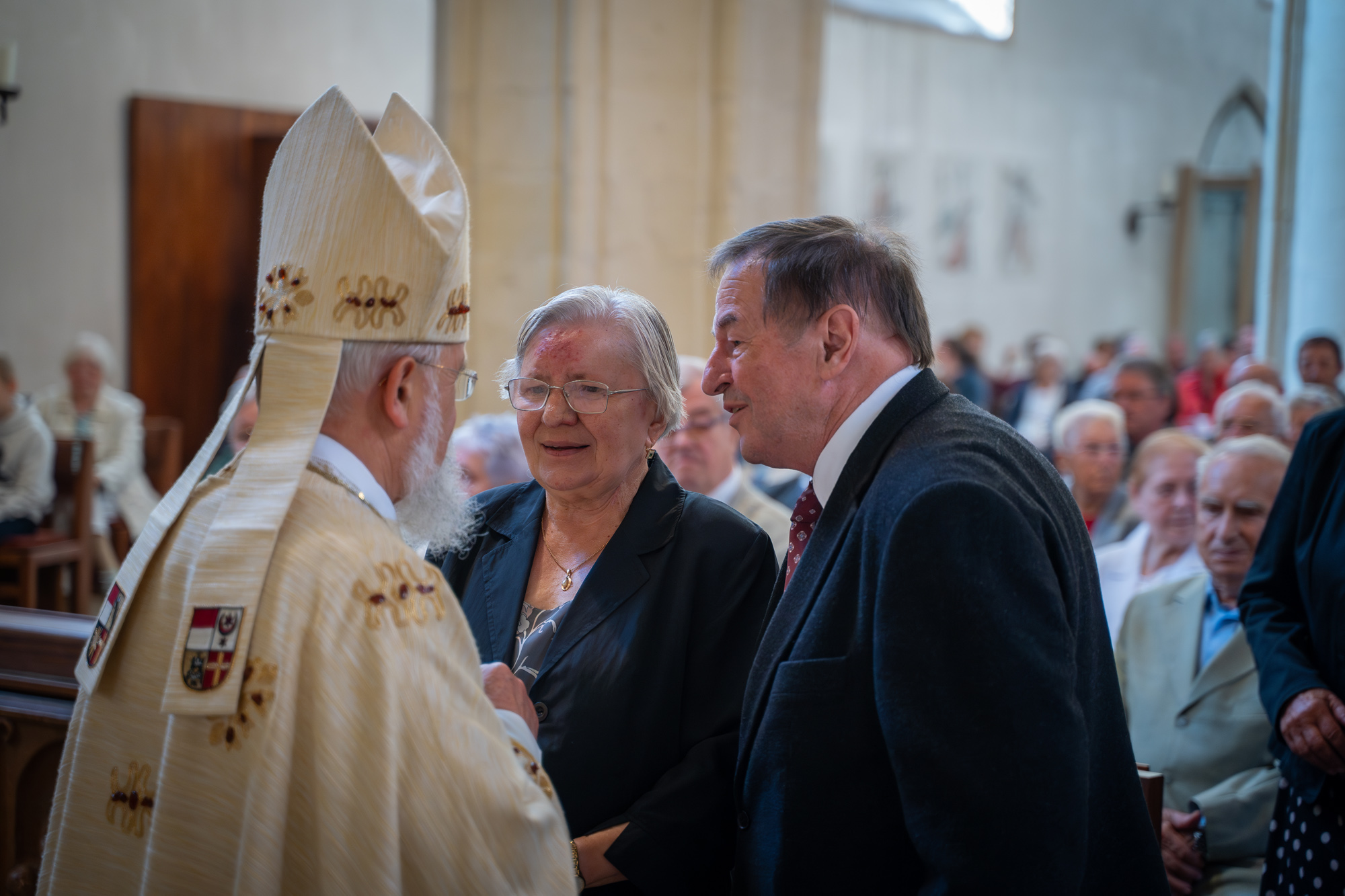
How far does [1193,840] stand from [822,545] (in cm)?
166

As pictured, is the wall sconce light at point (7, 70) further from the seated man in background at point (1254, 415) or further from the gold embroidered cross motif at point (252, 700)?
the seated man in background at point (1254, 415)

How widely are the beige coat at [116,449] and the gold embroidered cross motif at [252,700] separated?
6507 millimetres

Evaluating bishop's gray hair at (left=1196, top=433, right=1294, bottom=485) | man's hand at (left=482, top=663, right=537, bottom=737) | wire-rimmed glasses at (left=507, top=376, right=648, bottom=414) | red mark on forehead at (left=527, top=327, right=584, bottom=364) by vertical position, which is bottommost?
man's hand at (left=482, top=663, right=537, bottom=737)

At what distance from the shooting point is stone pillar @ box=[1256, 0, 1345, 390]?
696cm

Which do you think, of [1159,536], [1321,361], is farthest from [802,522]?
[1321,361]

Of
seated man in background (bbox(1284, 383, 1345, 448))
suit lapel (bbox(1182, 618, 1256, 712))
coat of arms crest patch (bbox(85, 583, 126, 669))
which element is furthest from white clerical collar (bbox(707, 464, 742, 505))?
seated man in background (bbox(1284, 383, 1345, 448))

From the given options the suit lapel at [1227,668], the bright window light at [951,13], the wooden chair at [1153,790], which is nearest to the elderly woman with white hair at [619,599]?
the wooden chair at [1153,790]

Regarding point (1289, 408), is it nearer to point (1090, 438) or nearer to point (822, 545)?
point (1090, 438)

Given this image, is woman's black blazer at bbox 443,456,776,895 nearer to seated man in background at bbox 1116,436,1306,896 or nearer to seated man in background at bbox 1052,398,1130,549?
seated man in background at bbox 1116,436,1306,896

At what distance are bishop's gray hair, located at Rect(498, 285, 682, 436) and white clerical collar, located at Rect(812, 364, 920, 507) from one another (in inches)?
19.9

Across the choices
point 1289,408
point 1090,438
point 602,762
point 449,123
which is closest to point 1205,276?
point 1289,408

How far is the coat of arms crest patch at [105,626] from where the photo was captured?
146 cm

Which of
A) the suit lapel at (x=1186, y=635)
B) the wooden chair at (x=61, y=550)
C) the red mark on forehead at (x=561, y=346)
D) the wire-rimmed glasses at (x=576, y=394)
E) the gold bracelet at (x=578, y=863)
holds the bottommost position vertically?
the wooden chair at (x=61, y=550)

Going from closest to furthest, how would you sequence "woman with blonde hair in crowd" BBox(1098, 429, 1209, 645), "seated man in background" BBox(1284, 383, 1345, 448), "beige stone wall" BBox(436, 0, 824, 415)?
"woman with blonde hair in crowd" BBox(1098, 429, 1209, 645) → "beige stone wall" BBox(436, 0, 824, 415) → "seated man in background" BBox(1284, 383, 1345, 448)
